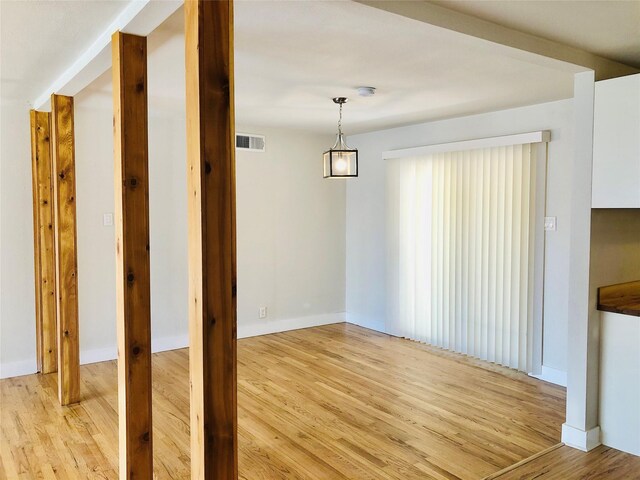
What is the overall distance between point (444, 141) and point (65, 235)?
3645 mm

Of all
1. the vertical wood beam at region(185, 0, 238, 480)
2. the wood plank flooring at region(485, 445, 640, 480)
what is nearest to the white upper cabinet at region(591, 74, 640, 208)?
the wood plank flooring at region(485, 445, 640, 480)

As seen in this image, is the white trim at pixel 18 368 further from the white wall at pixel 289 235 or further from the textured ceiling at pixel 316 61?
the textured ceiling at pixel 316 61

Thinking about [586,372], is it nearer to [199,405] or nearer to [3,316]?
[199,405]

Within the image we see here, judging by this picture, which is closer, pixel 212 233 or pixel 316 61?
pixel 212 233

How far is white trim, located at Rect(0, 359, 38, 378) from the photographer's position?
440cm

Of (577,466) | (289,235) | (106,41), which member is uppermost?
(106,41)

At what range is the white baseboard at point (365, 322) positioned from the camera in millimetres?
6107

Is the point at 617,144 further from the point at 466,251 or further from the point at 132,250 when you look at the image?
the point at 132,250

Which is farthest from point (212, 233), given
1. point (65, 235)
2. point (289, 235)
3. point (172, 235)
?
point (289, 235)

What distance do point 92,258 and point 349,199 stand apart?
3177 millimetres

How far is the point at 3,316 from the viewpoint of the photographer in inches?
174

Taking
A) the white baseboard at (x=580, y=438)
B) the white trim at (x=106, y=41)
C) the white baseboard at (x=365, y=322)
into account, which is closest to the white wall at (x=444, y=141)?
the white baseboard at (x=365, y=322)

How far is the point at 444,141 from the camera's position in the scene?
5.21m

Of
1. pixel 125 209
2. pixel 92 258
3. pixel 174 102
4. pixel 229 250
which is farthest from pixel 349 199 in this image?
pixel 229 250
